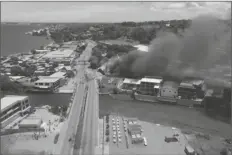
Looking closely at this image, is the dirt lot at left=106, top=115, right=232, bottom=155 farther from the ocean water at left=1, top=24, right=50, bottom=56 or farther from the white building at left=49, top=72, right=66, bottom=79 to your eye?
the ocean water at left=1, top=24, right=50, bottom=56

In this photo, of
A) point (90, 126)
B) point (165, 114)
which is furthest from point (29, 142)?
point (165, 114)

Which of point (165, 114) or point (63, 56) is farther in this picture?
point (63, 56)

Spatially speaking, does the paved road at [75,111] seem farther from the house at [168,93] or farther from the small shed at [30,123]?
the house at [168,93]

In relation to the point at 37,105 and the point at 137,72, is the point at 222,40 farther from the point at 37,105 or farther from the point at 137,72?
the point at 37,105

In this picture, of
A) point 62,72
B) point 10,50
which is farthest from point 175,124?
point 10,50

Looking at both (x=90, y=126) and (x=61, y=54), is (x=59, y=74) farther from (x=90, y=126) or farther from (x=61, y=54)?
(x=90, y=126)

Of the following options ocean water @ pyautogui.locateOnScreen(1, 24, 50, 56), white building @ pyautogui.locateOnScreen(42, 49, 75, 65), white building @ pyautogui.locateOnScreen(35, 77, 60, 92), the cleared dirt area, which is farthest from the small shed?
ocean water @ pyautogui.locateOnScreen(1, 24, 50, 56)
